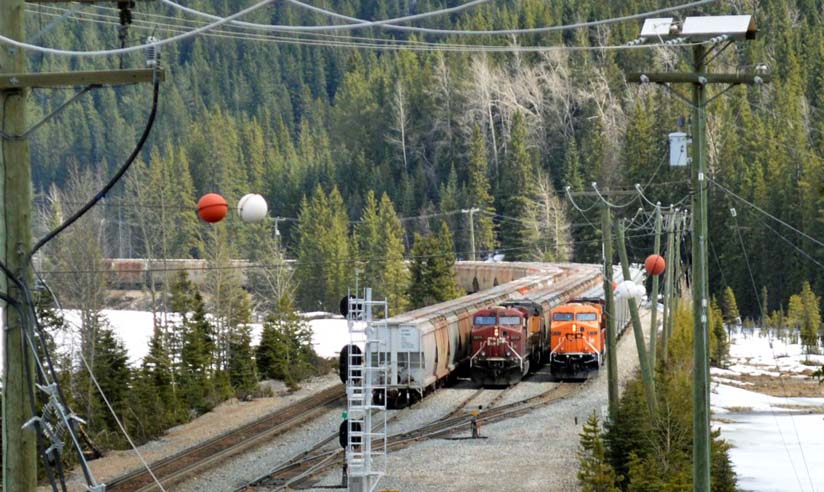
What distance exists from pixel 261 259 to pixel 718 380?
5232 cm

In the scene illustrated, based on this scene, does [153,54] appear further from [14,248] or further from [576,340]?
[576,340]

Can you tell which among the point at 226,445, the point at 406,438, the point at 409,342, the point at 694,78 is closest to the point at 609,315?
the point at 406,438

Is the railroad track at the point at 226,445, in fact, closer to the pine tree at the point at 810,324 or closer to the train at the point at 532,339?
the train at the point at 532,339

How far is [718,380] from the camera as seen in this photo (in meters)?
49.8

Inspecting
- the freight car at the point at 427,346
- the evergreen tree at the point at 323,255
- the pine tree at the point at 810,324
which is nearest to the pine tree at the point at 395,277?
the evergreen tree at the point at 323,255

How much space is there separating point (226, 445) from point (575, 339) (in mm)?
14703

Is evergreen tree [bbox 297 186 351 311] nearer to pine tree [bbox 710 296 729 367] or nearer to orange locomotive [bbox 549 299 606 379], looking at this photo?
pine tree [bbox 710 296 729 367]

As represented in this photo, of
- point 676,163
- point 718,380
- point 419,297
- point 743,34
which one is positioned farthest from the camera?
point 419,297

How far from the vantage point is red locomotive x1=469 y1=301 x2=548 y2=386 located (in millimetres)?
38719

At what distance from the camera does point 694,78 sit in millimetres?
18047

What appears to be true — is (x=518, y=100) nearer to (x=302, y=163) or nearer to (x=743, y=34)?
(x=302, y=163)

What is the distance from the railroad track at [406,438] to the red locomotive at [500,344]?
70 centimetres

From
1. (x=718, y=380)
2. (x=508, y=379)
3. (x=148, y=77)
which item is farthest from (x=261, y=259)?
(x=148, y=77)

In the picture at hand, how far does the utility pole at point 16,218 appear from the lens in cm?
986
